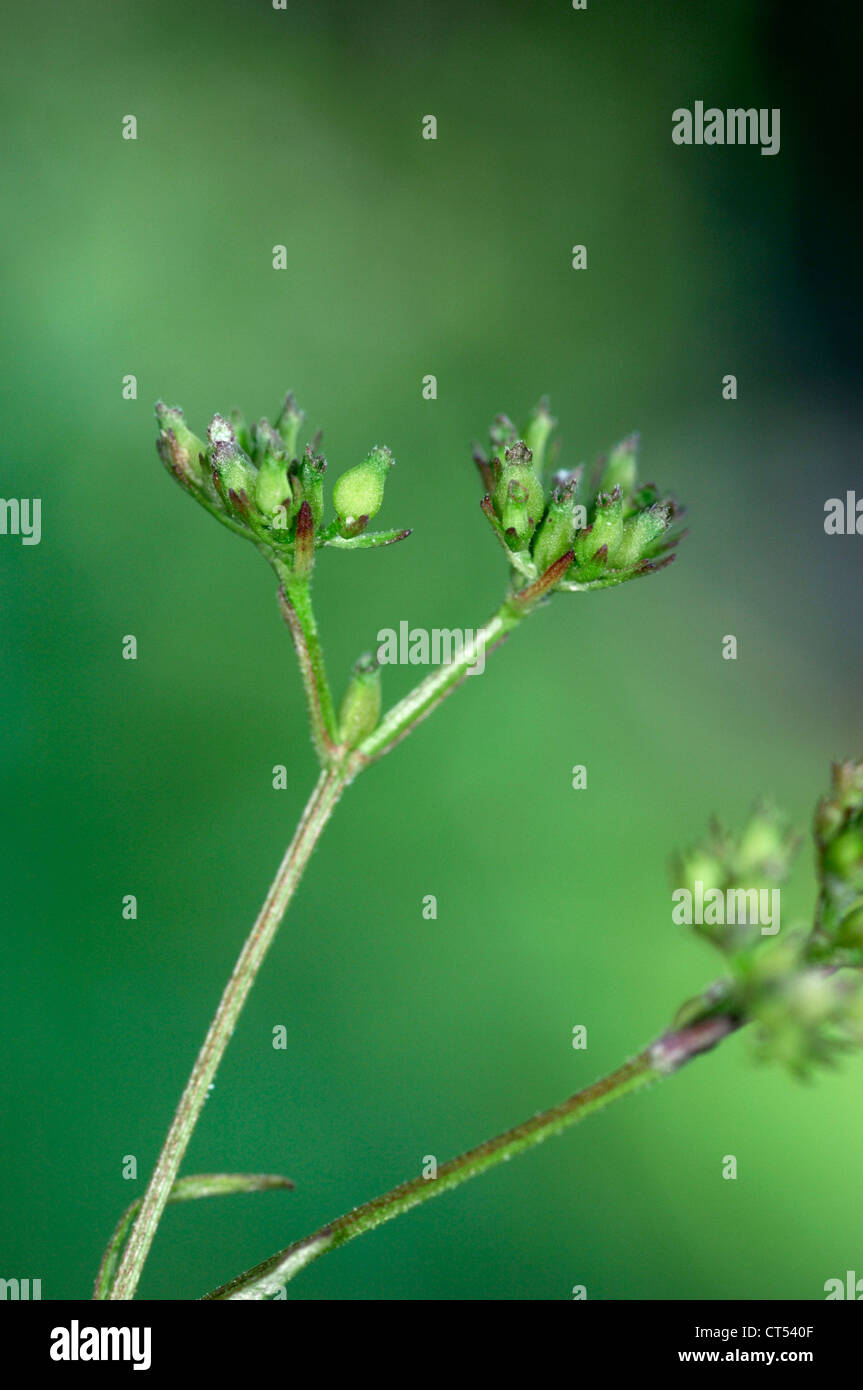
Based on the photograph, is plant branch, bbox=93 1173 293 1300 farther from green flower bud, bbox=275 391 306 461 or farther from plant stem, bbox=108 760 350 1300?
green flower bud, bbox=275 391 306 461

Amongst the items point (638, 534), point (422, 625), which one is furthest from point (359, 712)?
point (422, 625)

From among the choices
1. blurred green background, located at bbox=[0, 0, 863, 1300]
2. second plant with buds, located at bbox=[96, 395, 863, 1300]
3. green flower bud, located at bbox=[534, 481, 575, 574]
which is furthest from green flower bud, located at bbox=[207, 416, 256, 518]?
blurred green background, located at bbox=[0, 0, 863, 1300]

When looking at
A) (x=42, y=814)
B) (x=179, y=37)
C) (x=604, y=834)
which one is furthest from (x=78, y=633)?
(x=179, y=37)

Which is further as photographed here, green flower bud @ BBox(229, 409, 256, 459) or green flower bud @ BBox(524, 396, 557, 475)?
green flower bud @ BBox(524, 396, 557, 475)

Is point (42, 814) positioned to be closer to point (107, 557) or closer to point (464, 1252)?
point (107, 557)

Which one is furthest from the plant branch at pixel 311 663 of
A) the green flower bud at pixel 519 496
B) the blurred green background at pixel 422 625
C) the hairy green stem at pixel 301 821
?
the blurred green background at pixel 422 625

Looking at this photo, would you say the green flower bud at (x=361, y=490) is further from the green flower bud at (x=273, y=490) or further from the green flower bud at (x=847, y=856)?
the green flower bud at (x=847, y=856)
